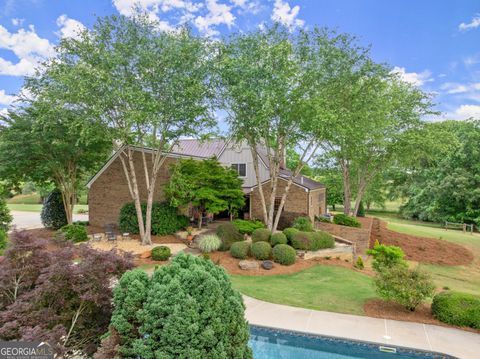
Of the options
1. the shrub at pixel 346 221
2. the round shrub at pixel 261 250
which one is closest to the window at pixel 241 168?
the shrub at pixel 346 221

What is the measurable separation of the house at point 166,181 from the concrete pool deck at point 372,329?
12.3 m

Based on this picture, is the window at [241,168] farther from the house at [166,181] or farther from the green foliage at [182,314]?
the green foliage at [182,314]

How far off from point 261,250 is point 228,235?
2.53m

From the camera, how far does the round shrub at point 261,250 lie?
14.9 meters

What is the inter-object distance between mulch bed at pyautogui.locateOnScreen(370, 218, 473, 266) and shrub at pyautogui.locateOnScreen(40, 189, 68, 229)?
2378cm

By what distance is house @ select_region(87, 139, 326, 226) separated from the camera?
73.0 ft

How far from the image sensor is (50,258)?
243 inches

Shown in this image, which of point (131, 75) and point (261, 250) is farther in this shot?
point (131, 75)

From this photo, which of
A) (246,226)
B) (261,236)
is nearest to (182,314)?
(261,236)

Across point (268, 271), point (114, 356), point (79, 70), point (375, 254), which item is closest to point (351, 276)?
point (375, 254)

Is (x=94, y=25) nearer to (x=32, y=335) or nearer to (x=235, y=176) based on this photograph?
(x=235, y=176)

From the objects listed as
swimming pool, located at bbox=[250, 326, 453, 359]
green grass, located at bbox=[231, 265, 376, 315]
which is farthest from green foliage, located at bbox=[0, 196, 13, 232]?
swimming pool, located at bbox=[250, 326, 453, 359]

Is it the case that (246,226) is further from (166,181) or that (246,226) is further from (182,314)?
(182,314)

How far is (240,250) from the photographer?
15.2 meters
